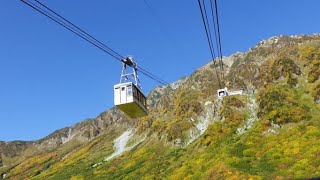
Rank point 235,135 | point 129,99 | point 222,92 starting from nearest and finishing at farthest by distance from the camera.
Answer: point 129,99 → point 235,135 → point 222,92

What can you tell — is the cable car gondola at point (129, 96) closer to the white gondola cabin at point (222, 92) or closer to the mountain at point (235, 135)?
the mountain at point (235, 135)

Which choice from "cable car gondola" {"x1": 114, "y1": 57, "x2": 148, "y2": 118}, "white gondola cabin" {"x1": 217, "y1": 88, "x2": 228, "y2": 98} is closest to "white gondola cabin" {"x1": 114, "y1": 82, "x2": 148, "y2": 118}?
"cable car gondola" {"x1": 114, "y1": 57, "x2": 148, "y2": 118}

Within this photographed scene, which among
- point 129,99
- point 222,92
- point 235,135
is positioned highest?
point 222,92

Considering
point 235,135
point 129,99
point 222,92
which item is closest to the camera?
point 129,99

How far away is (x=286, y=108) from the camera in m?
106

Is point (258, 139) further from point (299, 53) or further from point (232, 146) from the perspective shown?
point (299, 53)

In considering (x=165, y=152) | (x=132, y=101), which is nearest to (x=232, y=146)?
(x=165, y=152)

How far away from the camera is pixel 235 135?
107438mm

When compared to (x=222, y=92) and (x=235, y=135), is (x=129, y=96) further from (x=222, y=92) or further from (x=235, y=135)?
(x=222, y=92)

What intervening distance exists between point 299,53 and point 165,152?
5661cm

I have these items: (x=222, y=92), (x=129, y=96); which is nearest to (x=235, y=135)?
(x=222, y=92)

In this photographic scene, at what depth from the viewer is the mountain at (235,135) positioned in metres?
82.4

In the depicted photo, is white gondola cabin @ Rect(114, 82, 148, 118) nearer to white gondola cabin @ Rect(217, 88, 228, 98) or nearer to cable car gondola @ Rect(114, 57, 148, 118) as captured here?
cable car gondola @ Rect(114, 57, 148, 118)

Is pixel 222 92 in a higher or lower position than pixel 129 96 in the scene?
higher
